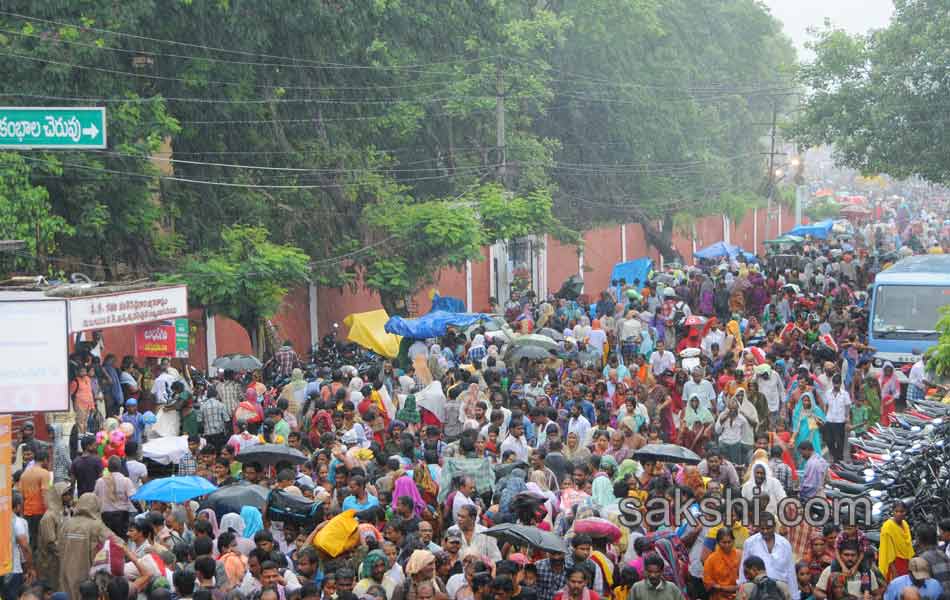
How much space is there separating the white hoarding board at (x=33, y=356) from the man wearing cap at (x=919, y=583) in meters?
6.13

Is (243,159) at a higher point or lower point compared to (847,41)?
lower

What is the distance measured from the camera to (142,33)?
78.0ft

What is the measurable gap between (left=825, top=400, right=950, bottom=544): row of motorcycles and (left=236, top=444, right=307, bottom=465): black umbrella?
466 centimetres

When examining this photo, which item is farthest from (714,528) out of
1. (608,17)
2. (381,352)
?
(608,17)

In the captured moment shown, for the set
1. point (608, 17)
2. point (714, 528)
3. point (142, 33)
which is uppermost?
point (608, 17)

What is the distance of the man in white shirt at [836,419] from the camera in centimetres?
1634

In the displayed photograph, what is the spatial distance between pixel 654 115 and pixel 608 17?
12.4 feet

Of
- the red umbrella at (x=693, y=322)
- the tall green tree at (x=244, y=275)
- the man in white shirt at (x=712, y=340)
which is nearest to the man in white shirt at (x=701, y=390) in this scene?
the man in white shirt at (x=712, y=340)

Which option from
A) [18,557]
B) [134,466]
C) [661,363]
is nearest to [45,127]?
[134,466]

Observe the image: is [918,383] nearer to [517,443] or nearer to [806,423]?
[806,423]

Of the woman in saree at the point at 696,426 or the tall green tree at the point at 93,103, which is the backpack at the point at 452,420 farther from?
the tall green tree at the point at 93,103

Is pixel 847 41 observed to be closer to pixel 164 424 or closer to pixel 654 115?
pixel 654 115

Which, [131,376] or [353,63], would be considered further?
[353,63]

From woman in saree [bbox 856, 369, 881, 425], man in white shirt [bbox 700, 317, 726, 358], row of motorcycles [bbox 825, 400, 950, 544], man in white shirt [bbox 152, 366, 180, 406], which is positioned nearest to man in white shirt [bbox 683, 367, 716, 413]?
woman in saree [bbox 856, 369, 881, 425]
